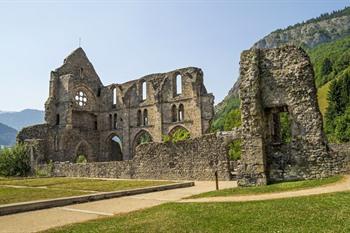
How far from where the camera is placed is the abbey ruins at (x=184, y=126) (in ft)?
52.2

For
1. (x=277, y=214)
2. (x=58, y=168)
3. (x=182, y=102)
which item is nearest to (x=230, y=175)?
(x=277, y=214)

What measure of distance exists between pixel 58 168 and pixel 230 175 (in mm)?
18636

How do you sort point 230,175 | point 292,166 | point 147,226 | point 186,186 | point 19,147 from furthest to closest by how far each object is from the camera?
point 19,147
point 230,175
point 186,186
point 292,166
point 147,226

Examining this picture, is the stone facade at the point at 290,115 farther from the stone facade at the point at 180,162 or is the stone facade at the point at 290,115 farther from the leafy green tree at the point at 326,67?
the leafy green tree at the point at 326,67

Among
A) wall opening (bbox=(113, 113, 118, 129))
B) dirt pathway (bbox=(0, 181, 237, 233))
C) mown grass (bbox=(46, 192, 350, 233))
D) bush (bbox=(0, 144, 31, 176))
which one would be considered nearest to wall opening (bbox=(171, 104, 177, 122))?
wall opening (bbox=(113, 113, 118, 129))

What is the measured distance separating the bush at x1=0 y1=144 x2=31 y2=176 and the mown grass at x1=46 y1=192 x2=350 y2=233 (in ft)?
96.7

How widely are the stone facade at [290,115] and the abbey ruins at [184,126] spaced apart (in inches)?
1.7

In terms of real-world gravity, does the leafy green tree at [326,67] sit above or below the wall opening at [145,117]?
above

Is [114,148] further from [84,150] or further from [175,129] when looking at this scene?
[175,129]

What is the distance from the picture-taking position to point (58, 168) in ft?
110

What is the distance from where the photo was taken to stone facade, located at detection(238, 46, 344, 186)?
15570 millimetres

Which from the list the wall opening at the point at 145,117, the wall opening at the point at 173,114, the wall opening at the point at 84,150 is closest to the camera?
the wall opening at the point at 173,114

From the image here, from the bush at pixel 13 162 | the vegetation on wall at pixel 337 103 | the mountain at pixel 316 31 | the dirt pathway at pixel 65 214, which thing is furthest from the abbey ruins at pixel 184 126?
→ the mountain at pixel 316 31

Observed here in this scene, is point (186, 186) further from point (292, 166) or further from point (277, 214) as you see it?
point (277, 214)
